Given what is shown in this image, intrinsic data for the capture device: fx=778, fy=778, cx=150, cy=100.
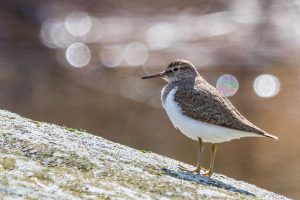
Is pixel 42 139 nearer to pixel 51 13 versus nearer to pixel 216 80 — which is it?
pixel 216 80

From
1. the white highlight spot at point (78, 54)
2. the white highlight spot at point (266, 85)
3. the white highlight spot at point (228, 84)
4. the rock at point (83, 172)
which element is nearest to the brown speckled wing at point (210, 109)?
the rock at point (83, 172)

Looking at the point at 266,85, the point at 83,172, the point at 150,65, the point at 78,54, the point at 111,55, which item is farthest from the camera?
the point at 78,54

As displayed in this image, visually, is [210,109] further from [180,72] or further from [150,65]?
[150,65]

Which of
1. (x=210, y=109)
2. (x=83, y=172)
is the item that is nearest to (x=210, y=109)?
(x=210, y=109)

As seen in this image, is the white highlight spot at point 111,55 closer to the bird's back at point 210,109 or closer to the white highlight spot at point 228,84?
the white highlight spot at point 228,84

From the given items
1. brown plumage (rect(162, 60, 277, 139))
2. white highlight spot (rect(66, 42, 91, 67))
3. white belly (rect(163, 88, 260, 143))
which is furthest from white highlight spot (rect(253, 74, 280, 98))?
white belly (rect(163, 88, 260, 143))

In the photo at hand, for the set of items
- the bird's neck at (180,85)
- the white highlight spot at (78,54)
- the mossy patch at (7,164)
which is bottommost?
the mossy patch at (7,164)
